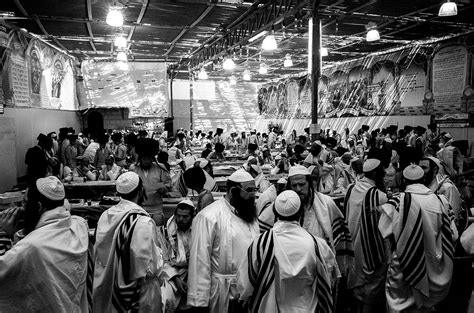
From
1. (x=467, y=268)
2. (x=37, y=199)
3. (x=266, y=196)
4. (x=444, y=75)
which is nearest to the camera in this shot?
(x=37, y=199)

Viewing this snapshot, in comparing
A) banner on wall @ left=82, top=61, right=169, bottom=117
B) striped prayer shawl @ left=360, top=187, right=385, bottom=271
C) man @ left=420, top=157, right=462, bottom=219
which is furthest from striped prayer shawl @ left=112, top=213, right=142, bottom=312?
banner on wall @ left=82, top=61, right=169, bottom=117

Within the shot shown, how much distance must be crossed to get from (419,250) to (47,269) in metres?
3.09

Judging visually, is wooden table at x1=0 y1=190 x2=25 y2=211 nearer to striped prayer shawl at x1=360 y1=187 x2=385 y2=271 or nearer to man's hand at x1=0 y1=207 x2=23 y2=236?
man's hand at x1=0 y1=207 x2=23 y2=236

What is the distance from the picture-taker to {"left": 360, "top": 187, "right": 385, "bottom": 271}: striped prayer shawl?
4.27 m

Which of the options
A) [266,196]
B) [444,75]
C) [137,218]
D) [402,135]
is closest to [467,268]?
[266,196]

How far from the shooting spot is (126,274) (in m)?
2.92

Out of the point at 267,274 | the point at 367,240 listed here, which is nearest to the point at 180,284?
the point at 267,274

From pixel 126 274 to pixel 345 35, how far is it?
13.4 meters

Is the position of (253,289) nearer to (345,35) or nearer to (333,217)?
(333,217)

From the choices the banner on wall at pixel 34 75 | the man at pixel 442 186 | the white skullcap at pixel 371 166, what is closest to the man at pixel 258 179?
the white skullcap at pixel 371 166

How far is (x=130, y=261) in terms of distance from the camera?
290 centimetres

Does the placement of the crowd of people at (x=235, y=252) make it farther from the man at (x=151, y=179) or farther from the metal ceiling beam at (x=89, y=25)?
the metal ceiling beam at (x=89, y=25)

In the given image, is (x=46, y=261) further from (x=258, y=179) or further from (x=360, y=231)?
(x=258, y=179)

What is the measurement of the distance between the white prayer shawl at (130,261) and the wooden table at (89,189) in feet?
14.4
